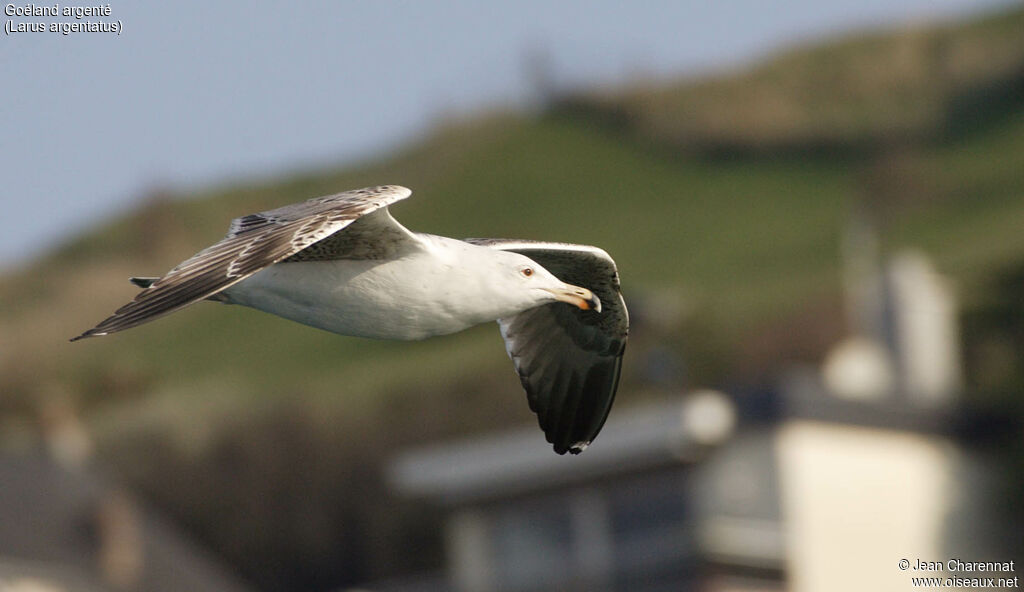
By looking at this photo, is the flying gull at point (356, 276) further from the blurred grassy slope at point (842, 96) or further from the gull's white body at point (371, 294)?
the blurred grassy slope at point (842, 96)

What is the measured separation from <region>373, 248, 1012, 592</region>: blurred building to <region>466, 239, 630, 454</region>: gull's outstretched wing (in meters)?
14.3

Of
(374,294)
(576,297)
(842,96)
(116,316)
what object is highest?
(116,316)

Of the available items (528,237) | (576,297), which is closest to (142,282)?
(576,297)

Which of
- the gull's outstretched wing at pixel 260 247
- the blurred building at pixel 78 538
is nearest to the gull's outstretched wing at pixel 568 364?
the gull's outstretched wing at pixel 260 247

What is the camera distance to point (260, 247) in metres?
10.2

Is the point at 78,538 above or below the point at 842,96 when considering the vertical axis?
below

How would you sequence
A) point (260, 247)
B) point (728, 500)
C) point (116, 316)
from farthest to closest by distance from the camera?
point (728, 500)
point (260, 247)
point (116, 316)

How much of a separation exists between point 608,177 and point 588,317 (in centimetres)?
6272

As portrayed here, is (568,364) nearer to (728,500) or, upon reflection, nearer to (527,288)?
(527,288)

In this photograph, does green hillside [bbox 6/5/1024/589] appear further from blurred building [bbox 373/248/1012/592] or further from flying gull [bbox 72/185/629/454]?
flying gull [bbox 72/185/629/454]

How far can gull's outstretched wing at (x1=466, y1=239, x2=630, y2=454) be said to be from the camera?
13.5m

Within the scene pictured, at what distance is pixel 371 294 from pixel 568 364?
3.05 metres

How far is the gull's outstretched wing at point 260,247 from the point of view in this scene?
9.67m

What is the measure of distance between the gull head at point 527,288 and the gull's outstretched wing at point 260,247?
2.45 ft
